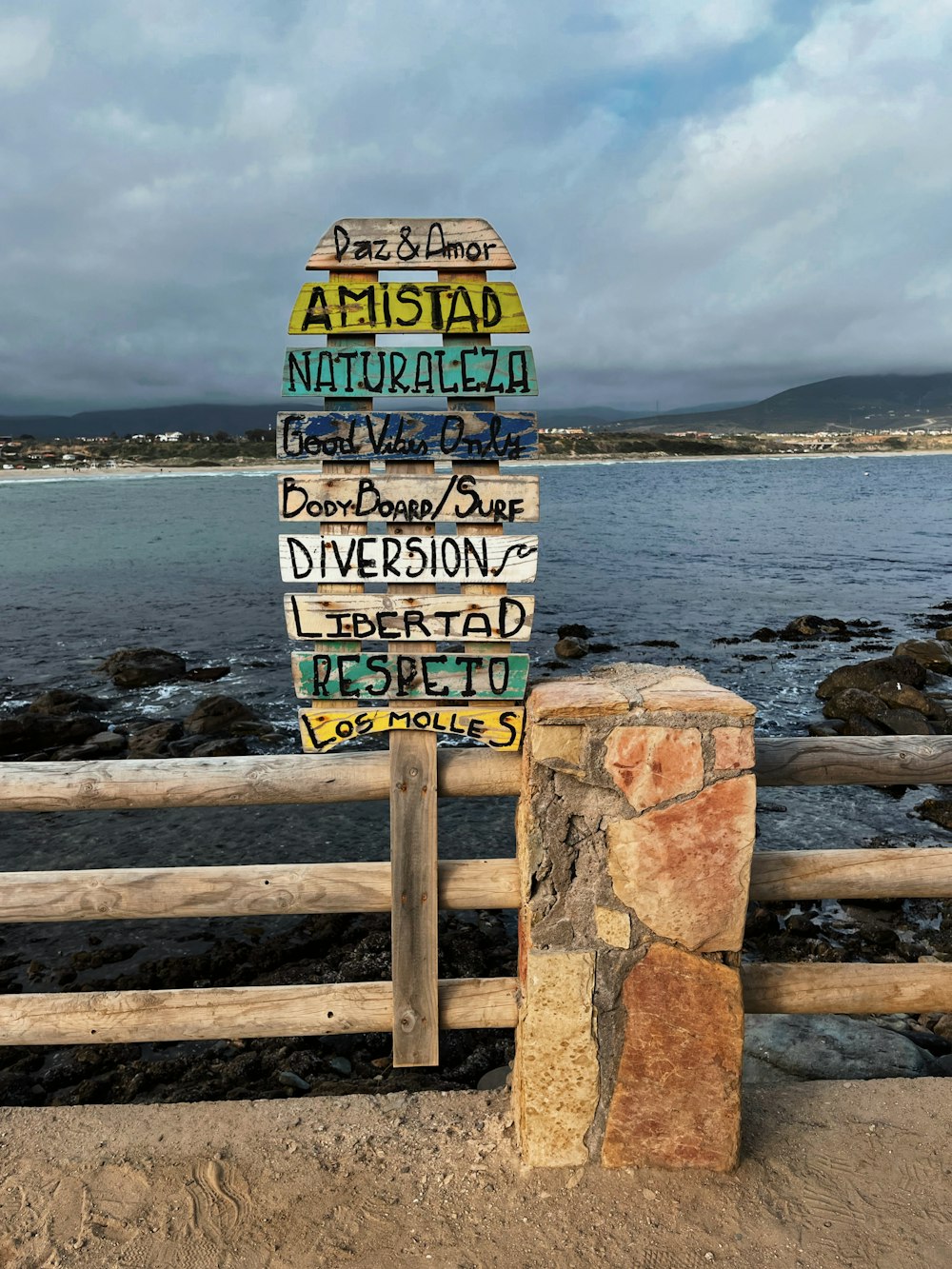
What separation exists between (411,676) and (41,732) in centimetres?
1064

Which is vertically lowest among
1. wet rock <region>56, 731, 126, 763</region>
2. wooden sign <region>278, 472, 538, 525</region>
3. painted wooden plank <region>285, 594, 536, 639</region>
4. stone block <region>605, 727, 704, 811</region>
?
wet rock <region>56, 731, 126, 763</region>

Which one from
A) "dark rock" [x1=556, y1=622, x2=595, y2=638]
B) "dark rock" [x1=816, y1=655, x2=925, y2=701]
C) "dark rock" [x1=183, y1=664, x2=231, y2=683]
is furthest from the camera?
"dark rock" [x1=556, y1=622, x2=595, y2=638]

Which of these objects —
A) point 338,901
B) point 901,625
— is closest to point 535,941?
point 338,901

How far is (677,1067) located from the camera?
10.6ft

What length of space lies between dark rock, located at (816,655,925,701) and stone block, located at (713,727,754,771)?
466 inches

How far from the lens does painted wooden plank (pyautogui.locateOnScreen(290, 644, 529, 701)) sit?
3393 mm

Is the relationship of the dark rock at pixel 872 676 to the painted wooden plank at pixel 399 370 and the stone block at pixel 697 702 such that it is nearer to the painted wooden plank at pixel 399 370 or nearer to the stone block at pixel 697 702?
the stone block at pixel 697 702

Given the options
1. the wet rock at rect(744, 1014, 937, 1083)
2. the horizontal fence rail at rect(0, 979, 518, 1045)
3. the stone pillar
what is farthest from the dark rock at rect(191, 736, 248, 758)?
the stone pillar

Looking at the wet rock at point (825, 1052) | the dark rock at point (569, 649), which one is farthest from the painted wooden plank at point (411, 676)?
the dark rock at point (569, 649)

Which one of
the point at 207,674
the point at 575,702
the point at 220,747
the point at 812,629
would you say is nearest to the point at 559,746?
the point at 575,702

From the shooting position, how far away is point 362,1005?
11.8 ft

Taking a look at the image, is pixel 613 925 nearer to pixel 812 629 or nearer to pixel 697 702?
pixel 697 702

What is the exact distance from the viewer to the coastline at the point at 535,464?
115 meters

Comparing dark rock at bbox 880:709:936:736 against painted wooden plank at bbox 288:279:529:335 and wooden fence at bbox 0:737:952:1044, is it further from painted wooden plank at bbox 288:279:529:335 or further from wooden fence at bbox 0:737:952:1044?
painted wooden plank at bbox 288:279:529:335
